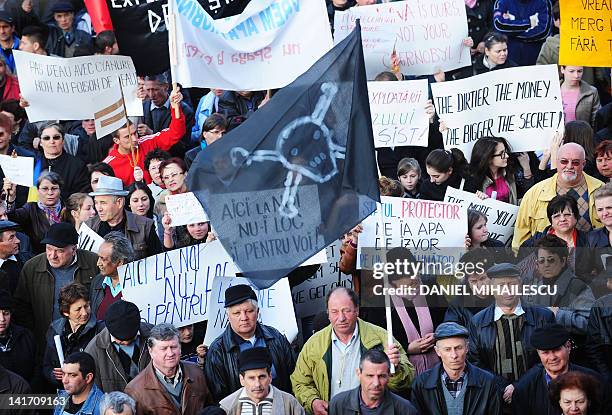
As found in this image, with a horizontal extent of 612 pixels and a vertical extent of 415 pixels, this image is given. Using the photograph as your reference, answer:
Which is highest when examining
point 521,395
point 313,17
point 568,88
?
point 313,17

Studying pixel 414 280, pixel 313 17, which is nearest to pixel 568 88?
pixel 313 17

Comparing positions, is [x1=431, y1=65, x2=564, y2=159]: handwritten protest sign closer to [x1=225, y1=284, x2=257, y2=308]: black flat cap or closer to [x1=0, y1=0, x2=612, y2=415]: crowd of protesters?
[x1=0, y1=0, x2=612, y2=415]: crowd of protesters

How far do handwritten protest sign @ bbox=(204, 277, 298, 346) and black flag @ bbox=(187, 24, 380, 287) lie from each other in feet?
6.13

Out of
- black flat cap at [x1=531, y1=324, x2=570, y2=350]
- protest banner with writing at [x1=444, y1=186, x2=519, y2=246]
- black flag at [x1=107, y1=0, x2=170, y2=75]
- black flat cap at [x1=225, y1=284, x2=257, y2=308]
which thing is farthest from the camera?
black flag at [x1=107, y1=0, x2=170, y2=75]

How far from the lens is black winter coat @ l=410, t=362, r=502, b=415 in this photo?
427 inches

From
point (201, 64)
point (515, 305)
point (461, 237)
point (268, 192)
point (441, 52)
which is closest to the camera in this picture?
point (268, 192)

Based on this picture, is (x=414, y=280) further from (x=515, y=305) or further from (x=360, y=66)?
(x=360, y=66)

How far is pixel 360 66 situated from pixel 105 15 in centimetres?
623

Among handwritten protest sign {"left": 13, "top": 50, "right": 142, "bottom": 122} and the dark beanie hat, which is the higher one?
handwritten protest sign {"left": 13, "top": 50, "right": 142, "bottom": 122}

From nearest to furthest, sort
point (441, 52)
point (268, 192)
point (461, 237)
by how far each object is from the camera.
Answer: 1. point (268, 192)
2. point (461, 237)
3. point (441, 52)

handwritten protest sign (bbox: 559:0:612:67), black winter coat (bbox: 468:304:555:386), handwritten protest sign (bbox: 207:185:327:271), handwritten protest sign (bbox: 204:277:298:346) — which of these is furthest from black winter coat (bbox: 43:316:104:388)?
handwritten protest sign (bbox: 559:0:612:67)

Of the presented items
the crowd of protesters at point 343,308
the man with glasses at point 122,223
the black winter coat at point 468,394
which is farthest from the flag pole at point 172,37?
the black winter coat at point 468,394

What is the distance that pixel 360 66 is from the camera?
10484mm

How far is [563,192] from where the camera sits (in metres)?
13.0
